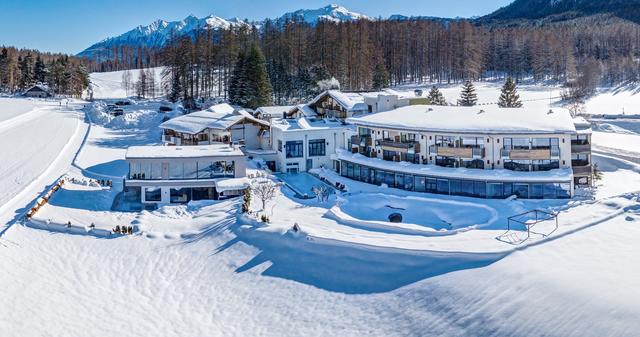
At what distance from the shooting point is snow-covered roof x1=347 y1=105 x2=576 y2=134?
30.4 meters

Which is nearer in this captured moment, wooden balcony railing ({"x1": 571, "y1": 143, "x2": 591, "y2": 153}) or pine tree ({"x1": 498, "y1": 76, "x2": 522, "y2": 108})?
wooden balcony railing ({"x1": 571, "y1": 143, "x2": 591, "y2": 153})

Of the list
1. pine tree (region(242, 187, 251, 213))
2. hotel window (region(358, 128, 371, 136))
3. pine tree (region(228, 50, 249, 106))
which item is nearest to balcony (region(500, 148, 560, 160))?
hotel window (region(358, 128, 371, 136))

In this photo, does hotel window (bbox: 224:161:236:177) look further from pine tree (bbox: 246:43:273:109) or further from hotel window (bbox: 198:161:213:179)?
pine tree (bbox: 246:43:273:109)

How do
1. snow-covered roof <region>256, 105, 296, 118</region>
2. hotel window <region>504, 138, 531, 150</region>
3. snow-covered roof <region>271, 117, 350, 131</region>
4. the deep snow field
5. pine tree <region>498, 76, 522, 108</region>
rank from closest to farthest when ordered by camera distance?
the deep snow field → hotel window <region>504, 138, 531, 150</region> → snow-covered roof <region>271, 117, 350, 131</region> → snow-covered roof <region>256, 105, 296, 118</region> → pine tree <region>498, 76, 522, 108</region>

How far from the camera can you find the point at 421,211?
28125 mm

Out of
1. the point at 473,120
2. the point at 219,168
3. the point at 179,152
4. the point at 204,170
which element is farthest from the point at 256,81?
the point at 473,120

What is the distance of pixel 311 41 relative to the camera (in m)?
74.2

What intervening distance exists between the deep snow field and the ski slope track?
0.70 metres

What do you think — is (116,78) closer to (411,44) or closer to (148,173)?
(411,44)

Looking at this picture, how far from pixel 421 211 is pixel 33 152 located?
34.2 m

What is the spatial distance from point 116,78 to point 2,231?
3908 inches

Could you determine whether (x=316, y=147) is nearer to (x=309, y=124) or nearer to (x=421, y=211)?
(x=309, y=124)

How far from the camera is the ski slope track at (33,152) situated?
31984 millimetres

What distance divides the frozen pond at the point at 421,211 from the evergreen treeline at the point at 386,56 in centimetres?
3435
